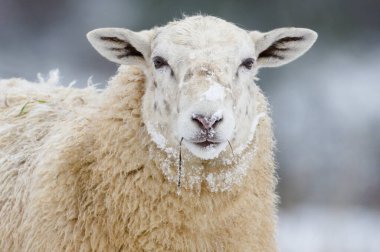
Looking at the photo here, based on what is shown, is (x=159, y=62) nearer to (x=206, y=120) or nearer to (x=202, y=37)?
(x=202, y=37)

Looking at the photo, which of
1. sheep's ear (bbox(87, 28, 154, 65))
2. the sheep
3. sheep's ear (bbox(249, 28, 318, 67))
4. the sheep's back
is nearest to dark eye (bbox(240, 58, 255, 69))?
the sheep

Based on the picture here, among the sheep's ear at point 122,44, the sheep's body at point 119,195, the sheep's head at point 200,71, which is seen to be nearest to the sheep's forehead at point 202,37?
the sheep's head at point 200,71

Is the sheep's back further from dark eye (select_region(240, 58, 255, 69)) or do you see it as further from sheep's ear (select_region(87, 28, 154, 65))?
dark eye (select_region(240, 58, 255, 69))

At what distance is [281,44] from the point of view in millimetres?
4941

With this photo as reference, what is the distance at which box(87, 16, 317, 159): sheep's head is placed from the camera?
4082 mm

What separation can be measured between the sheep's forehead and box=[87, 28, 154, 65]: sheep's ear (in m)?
0.10

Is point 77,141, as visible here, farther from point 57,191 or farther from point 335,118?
point 335,118

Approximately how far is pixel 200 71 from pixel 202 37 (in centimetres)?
31

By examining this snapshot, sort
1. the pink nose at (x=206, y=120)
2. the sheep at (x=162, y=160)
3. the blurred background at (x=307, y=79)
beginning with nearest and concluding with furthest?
the pink nose at (x=206, y=120) < the sheep at (x=162, y=160) < the blurred background at (x=307, y=79)

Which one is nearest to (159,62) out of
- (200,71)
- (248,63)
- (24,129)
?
(200,71)

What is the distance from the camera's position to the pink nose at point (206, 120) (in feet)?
13.0

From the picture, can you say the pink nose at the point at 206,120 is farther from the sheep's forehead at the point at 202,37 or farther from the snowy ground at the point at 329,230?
the snowy ground at the point at 329,230

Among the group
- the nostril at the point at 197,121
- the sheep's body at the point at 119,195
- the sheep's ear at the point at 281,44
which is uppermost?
the sheep's ear at the point at 281,44

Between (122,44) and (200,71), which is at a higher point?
(122,44)
